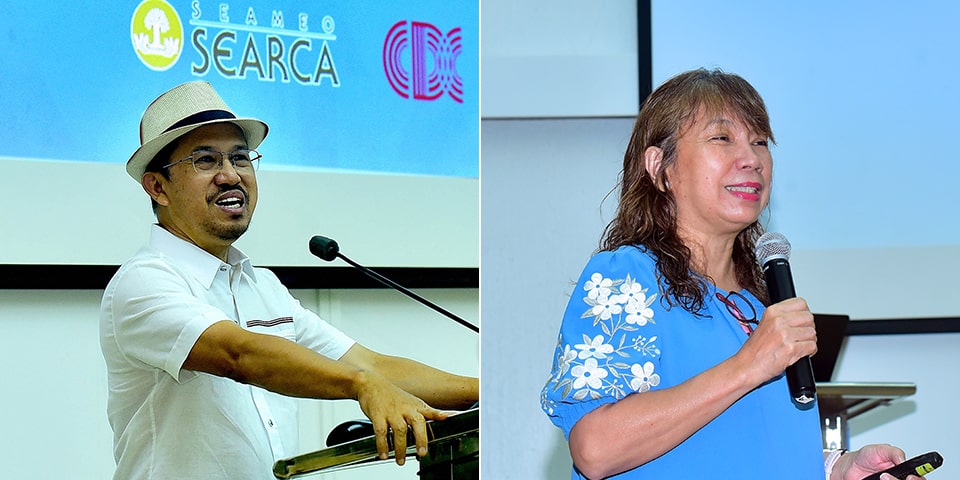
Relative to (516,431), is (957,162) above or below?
above

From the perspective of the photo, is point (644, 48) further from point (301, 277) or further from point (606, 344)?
point (606, 344)

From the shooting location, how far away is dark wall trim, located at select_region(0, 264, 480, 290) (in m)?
1.97

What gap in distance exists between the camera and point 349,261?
7.49 feet

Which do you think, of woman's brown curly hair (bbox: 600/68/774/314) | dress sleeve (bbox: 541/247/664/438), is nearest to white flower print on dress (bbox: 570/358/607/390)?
dress sleeve (bbox: 541/247/664/438)

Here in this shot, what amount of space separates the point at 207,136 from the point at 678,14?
1.94 meters

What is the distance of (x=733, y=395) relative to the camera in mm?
1358

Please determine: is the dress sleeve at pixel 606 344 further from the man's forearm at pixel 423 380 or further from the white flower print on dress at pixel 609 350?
the man's forearm at pixel 423 380

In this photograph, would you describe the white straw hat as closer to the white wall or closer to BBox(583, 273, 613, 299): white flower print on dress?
the white wall

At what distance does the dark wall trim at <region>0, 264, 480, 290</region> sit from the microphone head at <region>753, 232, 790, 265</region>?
0.92m

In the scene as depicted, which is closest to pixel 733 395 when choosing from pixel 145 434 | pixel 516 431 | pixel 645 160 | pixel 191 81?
pixel 645 160

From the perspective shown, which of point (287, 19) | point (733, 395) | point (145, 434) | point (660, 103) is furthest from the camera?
point (287, 19)

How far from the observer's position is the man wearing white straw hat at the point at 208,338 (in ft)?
6.49

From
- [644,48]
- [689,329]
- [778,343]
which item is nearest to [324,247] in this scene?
[689,329]

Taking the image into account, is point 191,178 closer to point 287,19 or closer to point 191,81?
point 191,81
